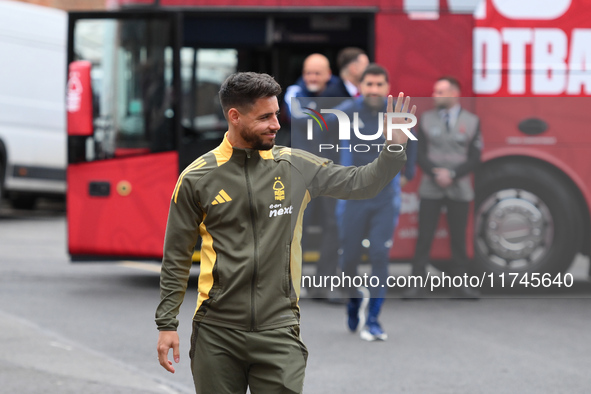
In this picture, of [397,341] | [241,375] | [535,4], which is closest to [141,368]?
[397,341]

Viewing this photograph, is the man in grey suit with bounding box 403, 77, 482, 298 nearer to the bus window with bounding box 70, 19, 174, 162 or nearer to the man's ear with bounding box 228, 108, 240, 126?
the man's ear with bounding box 228, 108, 240, 126

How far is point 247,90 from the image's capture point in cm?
318

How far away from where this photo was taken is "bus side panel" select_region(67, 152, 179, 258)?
8.68m

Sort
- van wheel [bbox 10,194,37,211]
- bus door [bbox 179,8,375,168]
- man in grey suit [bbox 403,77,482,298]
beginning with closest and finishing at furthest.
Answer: man in grey suit [bbox 403,77,482,298]
bus door [bbox 179,8,375,168]
van wheel [bbox 10,194,37,211]

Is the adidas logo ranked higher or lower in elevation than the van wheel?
higher

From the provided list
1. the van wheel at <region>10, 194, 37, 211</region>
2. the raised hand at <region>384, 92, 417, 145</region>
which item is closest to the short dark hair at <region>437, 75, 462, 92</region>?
the raised hand at <region>384, 92, 417, 145</region>

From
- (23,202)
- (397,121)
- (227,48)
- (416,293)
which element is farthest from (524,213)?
(23,202)

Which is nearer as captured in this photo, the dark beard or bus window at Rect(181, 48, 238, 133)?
the dark beard

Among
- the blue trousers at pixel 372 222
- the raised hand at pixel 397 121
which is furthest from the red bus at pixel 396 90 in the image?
the raised hand at pixel 397 121

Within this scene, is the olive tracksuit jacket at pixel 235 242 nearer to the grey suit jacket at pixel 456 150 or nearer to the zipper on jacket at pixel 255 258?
the zipper on jacket at pixel 255 258

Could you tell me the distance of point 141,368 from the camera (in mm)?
5910

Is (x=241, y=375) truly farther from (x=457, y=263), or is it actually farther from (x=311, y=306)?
(x=311, y=306)

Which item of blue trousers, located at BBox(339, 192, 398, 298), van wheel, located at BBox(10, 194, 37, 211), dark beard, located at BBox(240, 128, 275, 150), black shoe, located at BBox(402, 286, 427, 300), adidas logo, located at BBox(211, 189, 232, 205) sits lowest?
van wheel, located at BBox(10, 194, 37, 211)

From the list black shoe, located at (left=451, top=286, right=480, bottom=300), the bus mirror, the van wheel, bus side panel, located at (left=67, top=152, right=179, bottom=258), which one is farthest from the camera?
the van wheel
